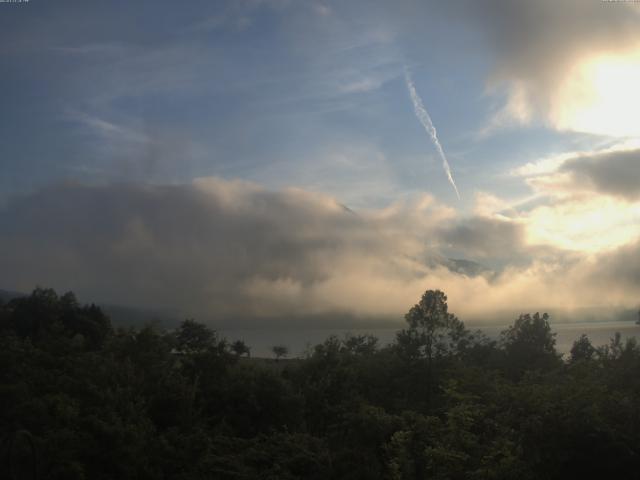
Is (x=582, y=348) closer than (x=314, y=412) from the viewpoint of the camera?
No

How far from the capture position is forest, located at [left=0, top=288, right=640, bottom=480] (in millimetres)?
18281

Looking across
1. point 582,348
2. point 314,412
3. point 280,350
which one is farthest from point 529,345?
point 280,350

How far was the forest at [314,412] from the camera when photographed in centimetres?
1828

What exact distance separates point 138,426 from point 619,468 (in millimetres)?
18616

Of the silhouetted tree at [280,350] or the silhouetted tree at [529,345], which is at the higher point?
the silhouetted tree at [529,345]

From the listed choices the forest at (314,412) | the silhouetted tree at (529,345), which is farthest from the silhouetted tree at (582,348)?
the forest at (314,412)

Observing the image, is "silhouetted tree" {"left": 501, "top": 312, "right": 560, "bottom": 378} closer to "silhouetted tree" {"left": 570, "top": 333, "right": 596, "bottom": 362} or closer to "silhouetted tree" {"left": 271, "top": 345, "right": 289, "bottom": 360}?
"silhouetted tree" {"left": 570, "top": 333, "right": 596, "bottom": 362}

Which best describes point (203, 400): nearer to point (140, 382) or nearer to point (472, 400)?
point (140, 382)

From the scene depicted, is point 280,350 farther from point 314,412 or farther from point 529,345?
point 314,412

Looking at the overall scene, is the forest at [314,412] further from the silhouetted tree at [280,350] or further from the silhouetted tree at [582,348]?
the silhouetted tree at [280,350]

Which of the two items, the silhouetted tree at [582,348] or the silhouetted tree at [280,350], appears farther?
the silhouetted tree at [280,350]

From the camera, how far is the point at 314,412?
32500 mm

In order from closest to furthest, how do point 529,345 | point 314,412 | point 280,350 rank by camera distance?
point 314,412, point 529,345, point 280,350

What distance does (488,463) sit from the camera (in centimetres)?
1791
